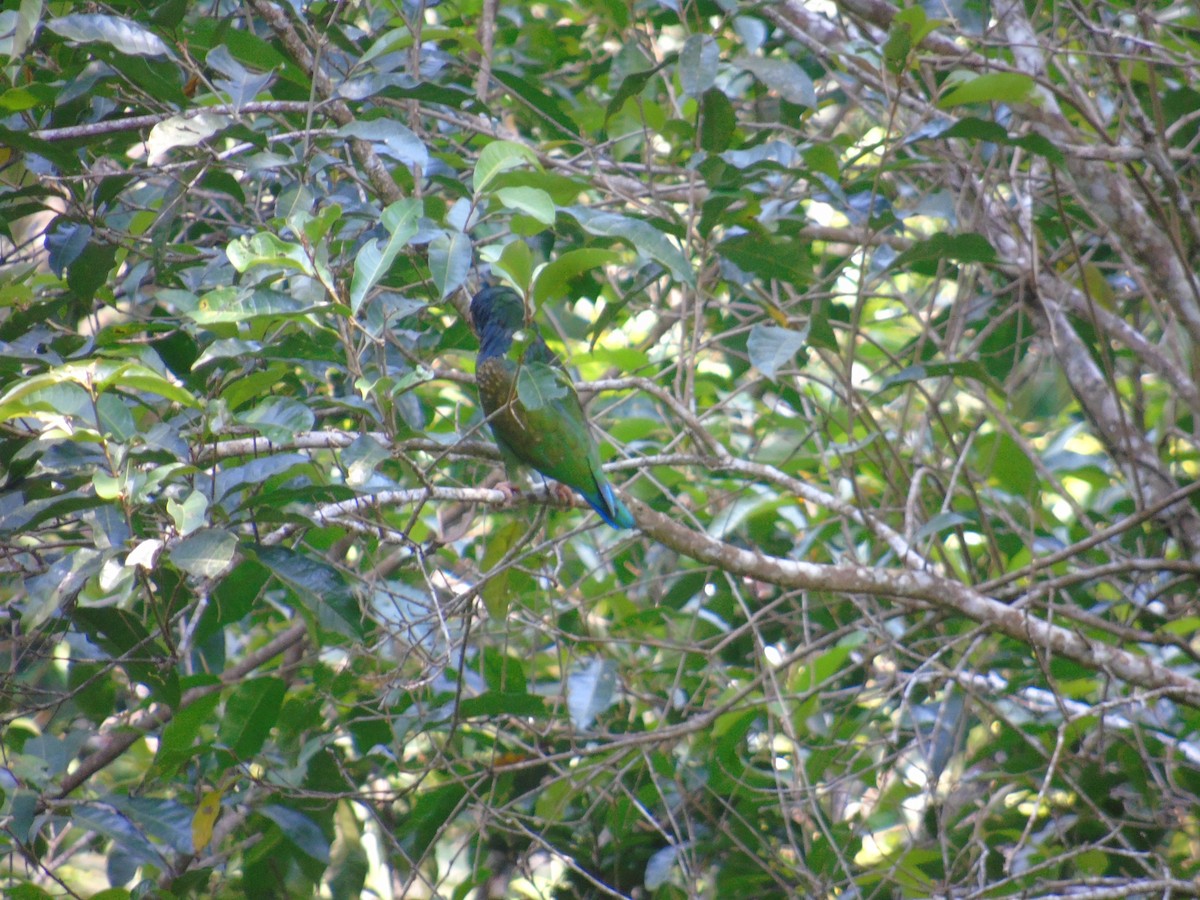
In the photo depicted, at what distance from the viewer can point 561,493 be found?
3.44 m

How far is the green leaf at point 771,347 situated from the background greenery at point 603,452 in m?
0.01

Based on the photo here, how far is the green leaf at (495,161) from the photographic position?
7.37 ft

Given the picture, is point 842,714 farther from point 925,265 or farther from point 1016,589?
point 925,265

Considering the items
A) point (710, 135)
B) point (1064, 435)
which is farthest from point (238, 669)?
point (1064, 435)

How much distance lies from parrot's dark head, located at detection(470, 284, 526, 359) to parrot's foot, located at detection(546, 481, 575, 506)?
461 millimetres

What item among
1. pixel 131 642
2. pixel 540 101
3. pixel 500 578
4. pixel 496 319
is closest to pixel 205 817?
pixel 131 642

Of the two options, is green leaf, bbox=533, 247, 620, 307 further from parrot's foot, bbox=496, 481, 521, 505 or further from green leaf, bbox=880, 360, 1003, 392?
green leaf, bbox=880, 360, 1003, 392

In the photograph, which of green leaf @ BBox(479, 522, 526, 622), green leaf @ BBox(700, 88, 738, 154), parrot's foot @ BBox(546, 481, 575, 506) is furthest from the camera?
parrot's foot @ BBox(546, 481, 575, 506)

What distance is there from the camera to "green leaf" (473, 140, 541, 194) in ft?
7.37

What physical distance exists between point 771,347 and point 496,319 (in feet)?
3.61

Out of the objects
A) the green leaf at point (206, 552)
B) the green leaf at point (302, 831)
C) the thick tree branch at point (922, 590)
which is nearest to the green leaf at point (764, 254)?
the thick tree branch at point (922, 590)

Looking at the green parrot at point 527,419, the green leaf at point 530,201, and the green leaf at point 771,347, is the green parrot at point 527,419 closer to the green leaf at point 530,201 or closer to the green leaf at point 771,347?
the green leaf at point 771,347

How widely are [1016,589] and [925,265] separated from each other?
1.02 m

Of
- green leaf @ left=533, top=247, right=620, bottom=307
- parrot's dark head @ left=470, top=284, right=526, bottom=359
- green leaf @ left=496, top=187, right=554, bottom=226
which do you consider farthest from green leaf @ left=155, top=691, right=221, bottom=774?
green leaf @ left=496, top=187, right=554, bottom=226
